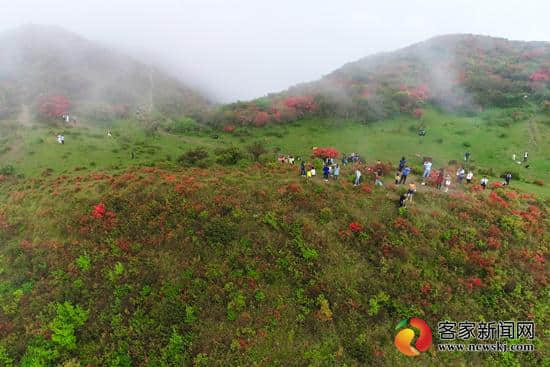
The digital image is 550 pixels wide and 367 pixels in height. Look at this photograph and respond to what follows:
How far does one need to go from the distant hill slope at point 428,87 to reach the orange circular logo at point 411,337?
35.8 m

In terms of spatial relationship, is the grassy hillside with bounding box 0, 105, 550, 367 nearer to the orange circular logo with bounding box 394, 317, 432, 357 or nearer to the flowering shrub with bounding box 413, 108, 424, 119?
the orange circular logo with bounding box 394, 317, 432, 357

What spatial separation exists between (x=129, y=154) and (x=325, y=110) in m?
29.8

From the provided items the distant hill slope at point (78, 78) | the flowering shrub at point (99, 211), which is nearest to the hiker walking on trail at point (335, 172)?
the flowering shrub at point (99, 211)

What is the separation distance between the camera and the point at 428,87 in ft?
169

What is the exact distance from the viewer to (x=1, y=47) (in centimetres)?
6819

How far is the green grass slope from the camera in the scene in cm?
1387

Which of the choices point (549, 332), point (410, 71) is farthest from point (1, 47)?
point (549, 332)

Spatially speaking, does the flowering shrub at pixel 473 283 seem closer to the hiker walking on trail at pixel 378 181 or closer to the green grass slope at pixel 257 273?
the green grass slope at pixel 257 273

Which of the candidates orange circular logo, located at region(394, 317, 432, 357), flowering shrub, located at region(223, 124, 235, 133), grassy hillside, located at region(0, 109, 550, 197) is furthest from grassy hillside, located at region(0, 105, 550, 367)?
flowering shrub, located at region(223, 124, 235, 133)

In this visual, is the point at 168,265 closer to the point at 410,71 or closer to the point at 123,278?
the point at 123,278

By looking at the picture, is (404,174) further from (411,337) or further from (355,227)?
(411,337)

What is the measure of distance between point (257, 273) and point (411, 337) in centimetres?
820

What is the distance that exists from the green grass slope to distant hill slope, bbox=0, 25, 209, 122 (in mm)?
35181

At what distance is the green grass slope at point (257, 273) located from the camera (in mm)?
13867
